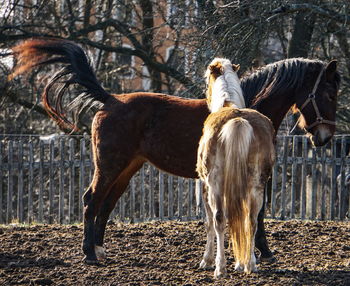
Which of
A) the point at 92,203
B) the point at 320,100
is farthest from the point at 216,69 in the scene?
the point at 92,203

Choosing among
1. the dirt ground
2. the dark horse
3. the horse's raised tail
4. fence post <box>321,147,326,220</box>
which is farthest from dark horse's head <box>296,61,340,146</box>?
fence post <box>321,147,326,220</box>

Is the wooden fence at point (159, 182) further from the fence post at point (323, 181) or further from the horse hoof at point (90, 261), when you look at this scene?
the horse hoof at point (90, 261)

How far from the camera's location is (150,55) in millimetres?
15422

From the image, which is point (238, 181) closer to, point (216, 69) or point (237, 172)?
point (237, 172)

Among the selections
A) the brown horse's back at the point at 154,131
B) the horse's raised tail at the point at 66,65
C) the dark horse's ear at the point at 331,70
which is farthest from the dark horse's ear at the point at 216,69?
the horse's raised tail at the point at 66,65

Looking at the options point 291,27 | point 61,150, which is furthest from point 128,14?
point 61,150

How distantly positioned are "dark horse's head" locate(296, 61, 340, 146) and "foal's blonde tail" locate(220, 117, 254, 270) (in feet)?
5.79

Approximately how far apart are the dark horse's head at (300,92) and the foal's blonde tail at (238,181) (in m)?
1.62

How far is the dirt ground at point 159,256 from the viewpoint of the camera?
18.4ft

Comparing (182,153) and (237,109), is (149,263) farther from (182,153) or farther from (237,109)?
(237,109)

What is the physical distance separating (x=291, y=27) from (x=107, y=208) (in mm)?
9327

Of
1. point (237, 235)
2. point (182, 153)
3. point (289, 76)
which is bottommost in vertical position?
point (237, 235)

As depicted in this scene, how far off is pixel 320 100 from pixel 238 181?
80.5 inches

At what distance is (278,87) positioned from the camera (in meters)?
6.76
